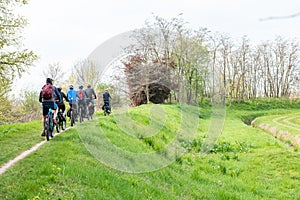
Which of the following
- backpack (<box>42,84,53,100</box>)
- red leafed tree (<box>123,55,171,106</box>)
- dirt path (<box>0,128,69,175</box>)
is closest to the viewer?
dirt path (<box>0,128,69,175</box>)

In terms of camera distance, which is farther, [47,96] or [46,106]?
[46,106]

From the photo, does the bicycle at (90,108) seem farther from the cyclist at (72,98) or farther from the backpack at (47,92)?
the backpack at (47,92)

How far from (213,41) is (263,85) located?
17983 mm

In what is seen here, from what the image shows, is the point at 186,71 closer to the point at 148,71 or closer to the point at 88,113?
the point at 148,71

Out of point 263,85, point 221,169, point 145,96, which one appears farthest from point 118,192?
point 263,85

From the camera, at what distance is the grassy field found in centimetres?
673

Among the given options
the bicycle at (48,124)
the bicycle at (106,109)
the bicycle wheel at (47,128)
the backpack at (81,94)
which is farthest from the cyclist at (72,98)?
the bicycle wheel at (47,128)

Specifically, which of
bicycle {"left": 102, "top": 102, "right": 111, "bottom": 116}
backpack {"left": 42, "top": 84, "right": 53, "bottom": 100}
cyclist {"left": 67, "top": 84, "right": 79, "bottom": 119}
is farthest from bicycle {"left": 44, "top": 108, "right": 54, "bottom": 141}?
bicycle {"left": 102, "top": 102, "right": 111, "bottom": 116}

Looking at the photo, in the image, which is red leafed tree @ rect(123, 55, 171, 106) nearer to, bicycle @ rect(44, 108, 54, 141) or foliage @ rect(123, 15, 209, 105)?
foliage @ rect(123, 15, 209, 105)

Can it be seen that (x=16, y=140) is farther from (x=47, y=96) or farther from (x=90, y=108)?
(x=90, y=108)

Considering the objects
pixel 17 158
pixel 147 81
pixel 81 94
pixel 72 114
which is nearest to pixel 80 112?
pixel 72 114

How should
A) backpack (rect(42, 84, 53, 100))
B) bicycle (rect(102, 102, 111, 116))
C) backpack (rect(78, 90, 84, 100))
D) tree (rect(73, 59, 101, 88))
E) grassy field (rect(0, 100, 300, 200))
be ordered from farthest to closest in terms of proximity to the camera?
1. bicycle (rect(102, 102, 111, 116))
2. backpack (rect(78, 90, 84, 100))
3. tree (rect(73, 59, 101, 88))
4. backpack (rect(42, 84, 53, 100))
5. grassy field (rect(0, 100, 300, 200))

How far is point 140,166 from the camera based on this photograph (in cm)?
976

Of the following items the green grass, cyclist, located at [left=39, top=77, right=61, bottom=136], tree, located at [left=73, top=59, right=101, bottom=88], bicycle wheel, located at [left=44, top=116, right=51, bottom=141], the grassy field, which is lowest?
the grassy field
